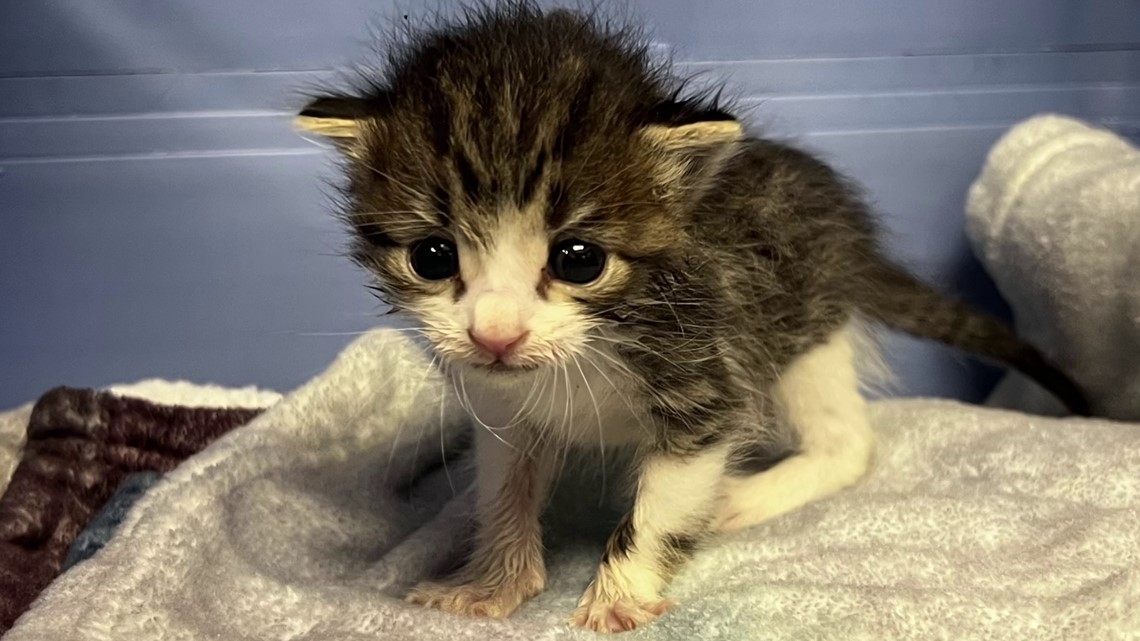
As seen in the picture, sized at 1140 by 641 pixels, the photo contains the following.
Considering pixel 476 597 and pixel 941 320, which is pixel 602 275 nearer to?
pixel 476 597

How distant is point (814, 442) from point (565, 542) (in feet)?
1.51

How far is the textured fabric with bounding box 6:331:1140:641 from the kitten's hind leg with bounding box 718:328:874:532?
0.16 feet

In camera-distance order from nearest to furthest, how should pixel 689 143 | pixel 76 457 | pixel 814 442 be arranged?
pixel 689 143 < pixel 814 442 < pixel 76 457

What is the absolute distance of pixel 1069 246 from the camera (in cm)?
197

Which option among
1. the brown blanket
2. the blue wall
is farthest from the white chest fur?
the blue wall

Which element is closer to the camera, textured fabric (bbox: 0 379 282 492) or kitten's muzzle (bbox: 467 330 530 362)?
kitten's muzzle (bbox: 467 330 530 362)

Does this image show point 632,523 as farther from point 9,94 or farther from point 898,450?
point 9,94

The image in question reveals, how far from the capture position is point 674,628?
4.02ft

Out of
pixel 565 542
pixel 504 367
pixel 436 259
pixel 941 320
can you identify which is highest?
pixel 436 259

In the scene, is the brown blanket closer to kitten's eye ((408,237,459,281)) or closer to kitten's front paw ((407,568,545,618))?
kitten's front paw ((407,568,545,618))

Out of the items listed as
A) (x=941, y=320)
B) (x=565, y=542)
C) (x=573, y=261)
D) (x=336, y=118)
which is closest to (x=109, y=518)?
(x=565, y=542)

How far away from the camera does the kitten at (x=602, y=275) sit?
1090 mm

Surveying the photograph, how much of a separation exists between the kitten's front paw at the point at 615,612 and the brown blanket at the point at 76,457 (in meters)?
0.86

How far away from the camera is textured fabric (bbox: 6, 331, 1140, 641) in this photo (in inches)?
48.0
